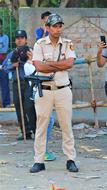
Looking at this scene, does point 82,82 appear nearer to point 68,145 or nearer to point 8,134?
point 8,134

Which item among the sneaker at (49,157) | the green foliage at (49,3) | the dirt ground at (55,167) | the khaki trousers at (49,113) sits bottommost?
the dirt ground at (55,167)

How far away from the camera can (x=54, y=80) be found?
766cm

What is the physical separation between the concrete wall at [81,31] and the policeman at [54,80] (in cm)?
531

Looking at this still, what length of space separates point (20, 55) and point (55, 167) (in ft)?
8.47

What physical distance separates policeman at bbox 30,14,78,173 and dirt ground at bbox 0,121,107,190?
217mm

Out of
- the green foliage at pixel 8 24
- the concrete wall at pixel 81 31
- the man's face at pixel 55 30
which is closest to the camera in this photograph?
the man's face at pixel 55 30

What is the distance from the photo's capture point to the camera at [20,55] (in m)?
10.0

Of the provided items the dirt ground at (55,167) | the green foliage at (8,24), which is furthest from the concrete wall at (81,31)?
the dirt ground at (55,167)

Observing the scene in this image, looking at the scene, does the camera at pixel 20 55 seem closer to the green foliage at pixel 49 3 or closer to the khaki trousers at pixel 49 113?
the khaki trousers at pixel 49 113

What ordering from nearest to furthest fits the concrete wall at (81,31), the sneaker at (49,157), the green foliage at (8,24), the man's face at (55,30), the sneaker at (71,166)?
the man's face at (55,30) < the sneaker at (71,166) < the sneaker at (49,157) < the concrete wall at (81,31) < the green foliage at (8,24)

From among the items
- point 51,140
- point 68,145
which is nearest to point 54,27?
point 68,145

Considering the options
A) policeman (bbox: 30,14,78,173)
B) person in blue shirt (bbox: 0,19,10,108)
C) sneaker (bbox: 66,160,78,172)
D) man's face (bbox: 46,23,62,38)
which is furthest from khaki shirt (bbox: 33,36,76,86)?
person in blue shirt (bbox: 0,19,10,108)

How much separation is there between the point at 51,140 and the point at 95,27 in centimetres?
360

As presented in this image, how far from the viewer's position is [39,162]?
310 inches
